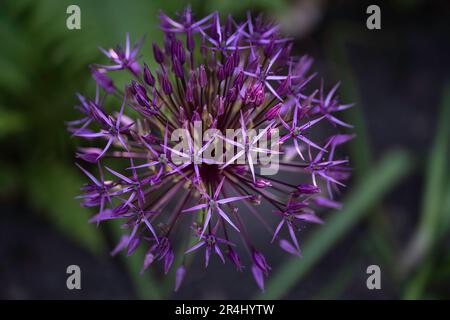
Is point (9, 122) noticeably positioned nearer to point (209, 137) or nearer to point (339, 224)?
point (209, 137)

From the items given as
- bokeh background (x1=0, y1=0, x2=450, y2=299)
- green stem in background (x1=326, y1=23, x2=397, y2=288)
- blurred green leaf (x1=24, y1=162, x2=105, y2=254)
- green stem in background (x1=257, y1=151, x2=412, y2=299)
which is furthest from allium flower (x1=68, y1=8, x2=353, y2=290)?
blurred green leaf (x1=24, y1=162, x2=105, y2=254)

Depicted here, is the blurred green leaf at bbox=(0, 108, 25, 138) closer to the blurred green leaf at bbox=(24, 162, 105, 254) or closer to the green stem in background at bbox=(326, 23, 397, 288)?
the blurred green leaf at bbox=(24, 162, 105, 254)

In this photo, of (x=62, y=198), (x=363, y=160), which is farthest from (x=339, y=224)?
(x=62, y=198)

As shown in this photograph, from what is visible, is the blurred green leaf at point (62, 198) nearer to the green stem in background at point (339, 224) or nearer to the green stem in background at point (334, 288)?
the green stem in background at point (339, 224)

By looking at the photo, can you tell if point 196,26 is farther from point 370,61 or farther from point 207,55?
point 370,61

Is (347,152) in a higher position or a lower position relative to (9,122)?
lower
